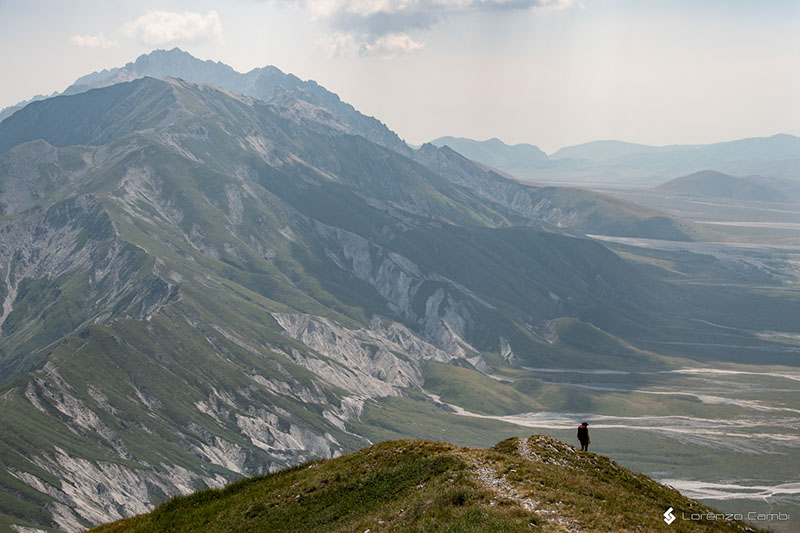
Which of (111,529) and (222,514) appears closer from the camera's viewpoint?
(222,514)

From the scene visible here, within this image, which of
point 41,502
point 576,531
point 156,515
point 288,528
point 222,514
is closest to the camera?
point 576,531

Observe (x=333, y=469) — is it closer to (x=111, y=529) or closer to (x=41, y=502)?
(x=111, y=529)

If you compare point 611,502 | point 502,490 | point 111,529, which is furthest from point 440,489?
point 111,529

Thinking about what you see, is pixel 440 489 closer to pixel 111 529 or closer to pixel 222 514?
pixel 222 514

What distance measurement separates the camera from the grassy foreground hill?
37.7m

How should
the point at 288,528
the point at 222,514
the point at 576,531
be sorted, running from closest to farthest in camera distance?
the point at 576,531 < the point at 288,528 < the point at 222,514

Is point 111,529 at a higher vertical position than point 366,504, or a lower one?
→ lower

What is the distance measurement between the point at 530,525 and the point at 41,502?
201 meters

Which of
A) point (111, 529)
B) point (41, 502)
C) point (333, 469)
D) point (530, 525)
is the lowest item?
point (41, 502)

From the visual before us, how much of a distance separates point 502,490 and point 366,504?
1067 centimetres

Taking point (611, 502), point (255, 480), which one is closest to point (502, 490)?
point (611, 502)

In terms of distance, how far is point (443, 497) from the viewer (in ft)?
133

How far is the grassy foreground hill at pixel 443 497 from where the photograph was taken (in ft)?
124

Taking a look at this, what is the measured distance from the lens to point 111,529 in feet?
178
